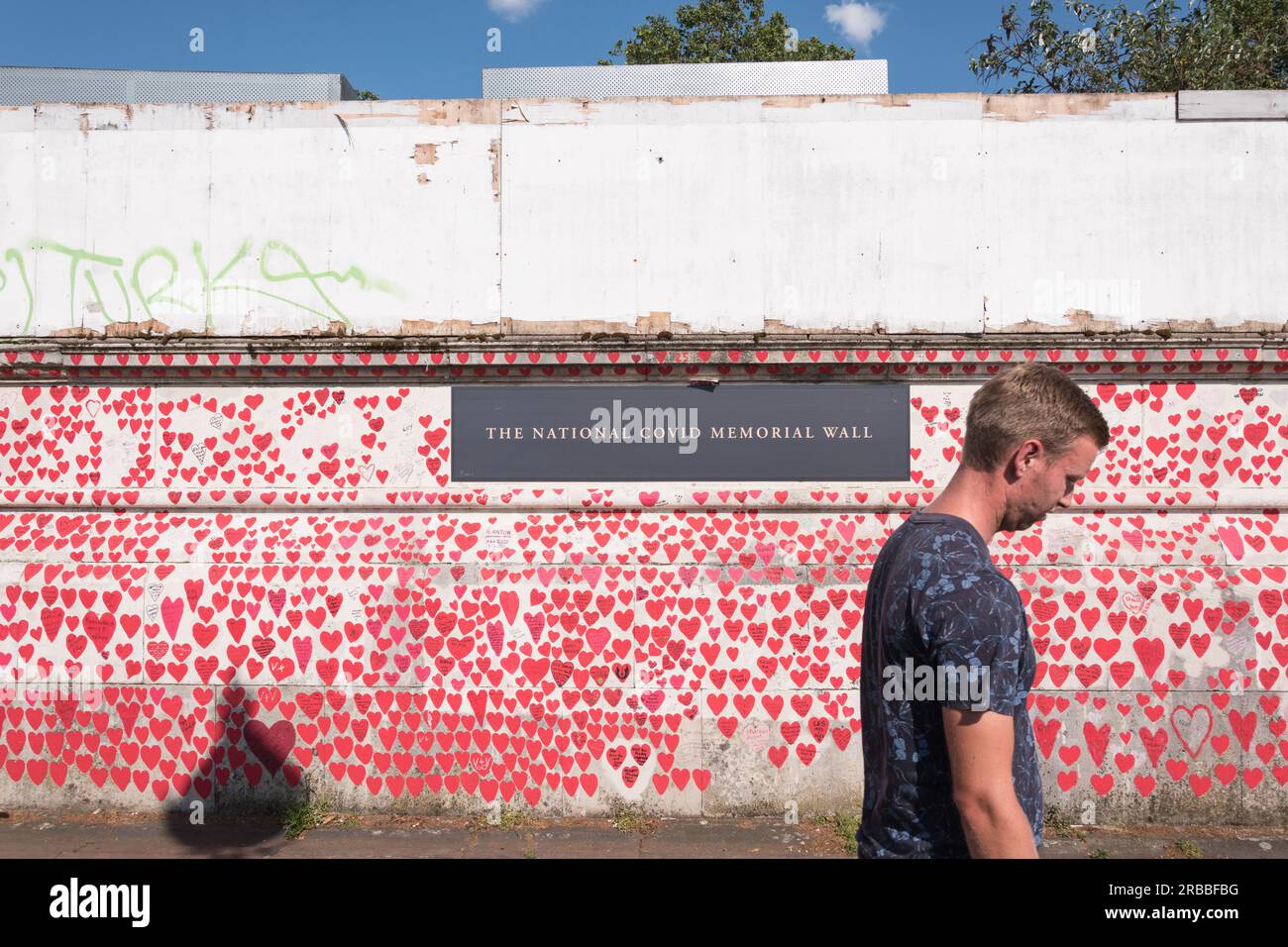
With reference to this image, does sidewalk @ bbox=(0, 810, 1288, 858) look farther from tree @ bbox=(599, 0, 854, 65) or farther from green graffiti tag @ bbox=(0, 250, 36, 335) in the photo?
tree @ bbox=(599, 0, 854, 65)

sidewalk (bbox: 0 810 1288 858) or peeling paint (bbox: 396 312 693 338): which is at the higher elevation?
peeling paint (bbox: 396 312 693 338)

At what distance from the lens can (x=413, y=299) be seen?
231 inches

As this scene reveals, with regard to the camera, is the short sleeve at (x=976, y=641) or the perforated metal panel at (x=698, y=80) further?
the perforated metal panel at (x=698, y=80)

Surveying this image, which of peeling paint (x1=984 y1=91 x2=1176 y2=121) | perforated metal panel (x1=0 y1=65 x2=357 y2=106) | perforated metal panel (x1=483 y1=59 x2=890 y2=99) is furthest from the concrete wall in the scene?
perforated metal panel (x1=0 y1=65 x2=357 y2=106)

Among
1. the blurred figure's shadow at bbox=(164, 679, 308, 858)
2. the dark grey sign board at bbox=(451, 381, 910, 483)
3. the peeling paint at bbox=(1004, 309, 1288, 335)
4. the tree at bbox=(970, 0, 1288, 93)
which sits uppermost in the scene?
the tree at bbox=(970, 0, 1288, 93)

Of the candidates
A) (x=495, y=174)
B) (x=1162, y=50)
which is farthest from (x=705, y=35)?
(x=495, y=174)

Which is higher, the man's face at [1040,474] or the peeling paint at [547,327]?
the peeling paint at [547,327]

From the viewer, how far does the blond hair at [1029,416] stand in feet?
6.68

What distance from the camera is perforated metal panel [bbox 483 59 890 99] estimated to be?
20.4 ft

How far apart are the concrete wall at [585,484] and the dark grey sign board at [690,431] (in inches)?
4.3

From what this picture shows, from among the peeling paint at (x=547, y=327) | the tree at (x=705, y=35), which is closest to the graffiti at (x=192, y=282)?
the peeling paint at (x=547, y=327)

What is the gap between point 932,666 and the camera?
73.0 inches

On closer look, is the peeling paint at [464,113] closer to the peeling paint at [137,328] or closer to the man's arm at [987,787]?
the peeling paint at [137,328]

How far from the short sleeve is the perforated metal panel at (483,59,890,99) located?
5064 mm
